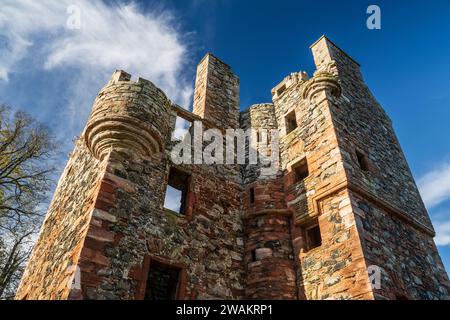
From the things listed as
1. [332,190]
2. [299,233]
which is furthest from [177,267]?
[332,190]

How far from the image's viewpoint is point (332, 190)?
7.67 metres

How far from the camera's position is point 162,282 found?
7.03m

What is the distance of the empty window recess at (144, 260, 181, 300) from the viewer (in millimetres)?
6836

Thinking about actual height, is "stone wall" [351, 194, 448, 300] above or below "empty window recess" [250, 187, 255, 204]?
below

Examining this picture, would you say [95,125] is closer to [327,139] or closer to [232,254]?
[232,254]

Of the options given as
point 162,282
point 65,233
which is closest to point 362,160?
point 162,282

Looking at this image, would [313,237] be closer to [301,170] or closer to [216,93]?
[301,170]

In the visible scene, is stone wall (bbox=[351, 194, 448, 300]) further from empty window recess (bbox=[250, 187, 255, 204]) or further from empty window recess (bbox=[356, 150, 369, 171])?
empty window recess (bbox=[250, 187, 255, 204])

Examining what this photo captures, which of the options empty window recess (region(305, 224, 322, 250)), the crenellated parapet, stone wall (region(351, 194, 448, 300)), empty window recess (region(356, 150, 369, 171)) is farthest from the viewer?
empty window recess (region(356, 150, 369, 171))

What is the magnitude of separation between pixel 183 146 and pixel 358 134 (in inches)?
199

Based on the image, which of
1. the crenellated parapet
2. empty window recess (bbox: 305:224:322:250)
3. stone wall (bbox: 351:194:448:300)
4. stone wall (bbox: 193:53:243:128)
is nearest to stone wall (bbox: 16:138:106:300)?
the crenellated parapet

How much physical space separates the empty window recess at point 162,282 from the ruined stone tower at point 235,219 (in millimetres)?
24

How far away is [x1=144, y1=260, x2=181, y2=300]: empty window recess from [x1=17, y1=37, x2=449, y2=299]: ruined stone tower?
0.02 meters

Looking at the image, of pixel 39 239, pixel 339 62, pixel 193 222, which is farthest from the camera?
pixel 339 62
